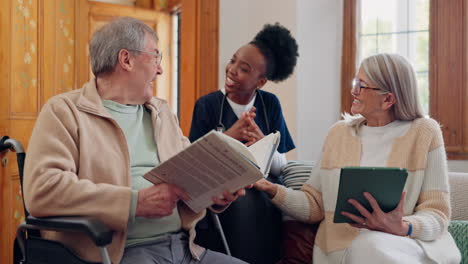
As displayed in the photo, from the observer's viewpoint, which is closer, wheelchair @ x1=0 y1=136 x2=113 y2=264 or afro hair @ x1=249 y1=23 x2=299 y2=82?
wheelchair @ x1=0 y1=136 x2=113 y2=264

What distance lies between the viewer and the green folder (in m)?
1.65

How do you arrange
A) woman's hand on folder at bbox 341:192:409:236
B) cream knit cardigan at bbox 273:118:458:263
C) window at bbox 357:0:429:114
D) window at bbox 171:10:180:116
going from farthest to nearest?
window at bbox 171:10:180:116
window at bbox 357:0:429:114
cream knit cardigan at bbox 273:118:458:263
woman's hand on folder at bbox 341:192:409:236

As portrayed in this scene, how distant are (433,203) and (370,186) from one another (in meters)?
0.36

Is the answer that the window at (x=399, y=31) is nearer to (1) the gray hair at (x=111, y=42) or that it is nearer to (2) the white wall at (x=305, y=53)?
(2) the white wall at (x=305, y=53)

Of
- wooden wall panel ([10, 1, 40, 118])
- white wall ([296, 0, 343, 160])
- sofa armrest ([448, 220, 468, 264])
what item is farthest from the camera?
white wall ([296, 0, 343, 160])

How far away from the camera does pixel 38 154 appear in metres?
1.55

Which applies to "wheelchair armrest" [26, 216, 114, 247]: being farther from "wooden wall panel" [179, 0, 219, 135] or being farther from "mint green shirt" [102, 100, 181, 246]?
"wooden wall panel" [179, 0, 219, 135]

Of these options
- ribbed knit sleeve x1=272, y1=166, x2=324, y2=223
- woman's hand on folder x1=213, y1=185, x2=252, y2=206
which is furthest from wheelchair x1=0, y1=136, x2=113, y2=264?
ribbed knit sleeve x1=272, y1=166, x2=324, y2=223

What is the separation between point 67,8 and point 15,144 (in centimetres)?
281

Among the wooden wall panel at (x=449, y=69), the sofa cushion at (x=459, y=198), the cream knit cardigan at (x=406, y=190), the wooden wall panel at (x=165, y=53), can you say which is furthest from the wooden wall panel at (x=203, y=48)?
the sofa cushion at (x=459, y=198)

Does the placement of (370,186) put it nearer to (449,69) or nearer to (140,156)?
(140,156)

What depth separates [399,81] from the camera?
80.5 inches

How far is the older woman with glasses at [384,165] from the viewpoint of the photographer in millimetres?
1810

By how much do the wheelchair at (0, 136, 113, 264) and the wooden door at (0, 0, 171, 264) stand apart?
1385 millimetres
